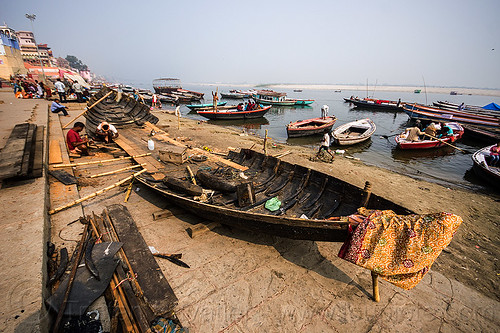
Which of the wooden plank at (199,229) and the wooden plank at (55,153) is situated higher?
the wooden plank at (55,153)

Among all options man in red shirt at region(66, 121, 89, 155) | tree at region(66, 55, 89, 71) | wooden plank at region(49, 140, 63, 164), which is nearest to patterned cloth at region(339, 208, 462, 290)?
wooden plank at region(49, 140, 63, 164)

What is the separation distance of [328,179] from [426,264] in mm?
2849

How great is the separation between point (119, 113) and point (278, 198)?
47.2 feet

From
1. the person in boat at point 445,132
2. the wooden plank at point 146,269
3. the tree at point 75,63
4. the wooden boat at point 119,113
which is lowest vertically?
the person in boat at point 445,132

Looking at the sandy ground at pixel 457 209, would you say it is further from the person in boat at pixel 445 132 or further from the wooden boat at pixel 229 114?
the wooden boat at pixel 229 114

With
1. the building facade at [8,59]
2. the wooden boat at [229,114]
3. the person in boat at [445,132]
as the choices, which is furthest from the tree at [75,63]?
the person in boat at [445,132]

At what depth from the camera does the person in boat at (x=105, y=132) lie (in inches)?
402

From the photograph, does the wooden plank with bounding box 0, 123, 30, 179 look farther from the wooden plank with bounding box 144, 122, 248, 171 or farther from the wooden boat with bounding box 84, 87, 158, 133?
the wooden plank with bounding box 144, 122, 248, 171

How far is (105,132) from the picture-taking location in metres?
10.3

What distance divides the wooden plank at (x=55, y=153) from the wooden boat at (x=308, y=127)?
53.3 ft

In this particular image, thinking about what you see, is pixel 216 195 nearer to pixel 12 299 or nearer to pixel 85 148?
pixel 12 299

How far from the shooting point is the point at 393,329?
3.47 meters

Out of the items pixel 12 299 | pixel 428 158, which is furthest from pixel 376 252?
pixel 428 158

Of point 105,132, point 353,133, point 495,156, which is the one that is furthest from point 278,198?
point 353,133
